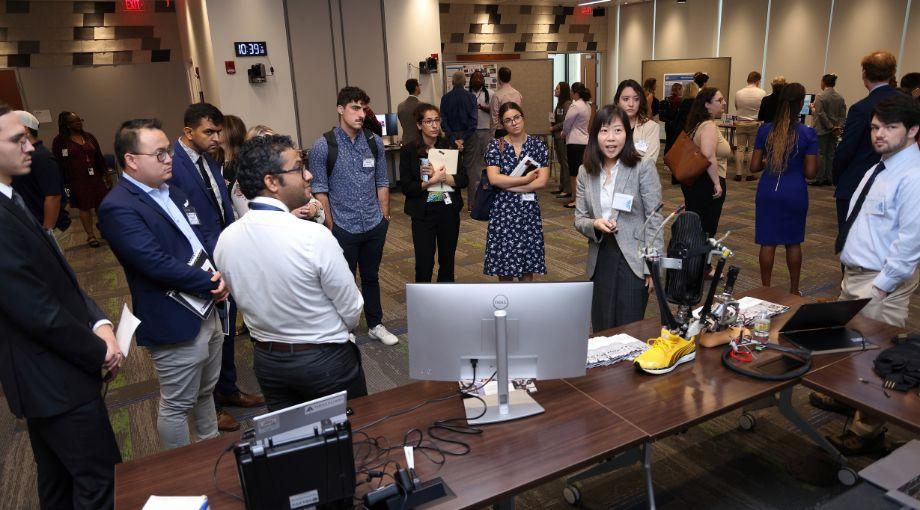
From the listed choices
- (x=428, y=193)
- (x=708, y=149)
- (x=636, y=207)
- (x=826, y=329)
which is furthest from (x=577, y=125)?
(x=826, y=329)

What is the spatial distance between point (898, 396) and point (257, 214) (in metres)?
2.04

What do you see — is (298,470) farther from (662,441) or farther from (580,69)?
(580,69)

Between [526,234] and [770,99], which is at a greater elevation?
[770,99]

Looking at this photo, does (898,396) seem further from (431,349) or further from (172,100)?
(172,100)

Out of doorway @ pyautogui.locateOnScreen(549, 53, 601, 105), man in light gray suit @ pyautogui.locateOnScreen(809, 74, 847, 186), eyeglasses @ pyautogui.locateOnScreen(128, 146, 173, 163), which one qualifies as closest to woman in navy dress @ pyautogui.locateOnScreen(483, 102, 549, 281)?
eyeglasses @ pyautogui.locateOnScreen(128, 146, 173, 163)

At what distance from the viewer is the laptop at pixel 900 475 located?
146 cm

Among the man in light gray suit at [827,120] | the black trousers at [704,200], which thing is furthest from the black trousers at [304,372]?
the man in light gray suit at [827,120]

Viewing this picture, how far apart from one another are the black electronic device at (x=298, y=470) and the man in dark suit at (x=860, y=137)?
380 cm

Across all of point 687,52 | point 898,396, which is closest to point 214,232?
point 898,396

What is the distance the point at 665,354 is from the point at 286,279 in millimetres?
1279

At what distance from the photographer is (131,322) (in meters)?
1.99

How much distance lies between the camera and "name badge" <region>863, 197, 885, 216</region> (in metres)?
2.43

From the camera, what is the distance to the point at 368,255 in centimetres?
376

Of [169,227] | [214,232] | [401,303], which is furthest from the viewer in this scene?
[401,303]
